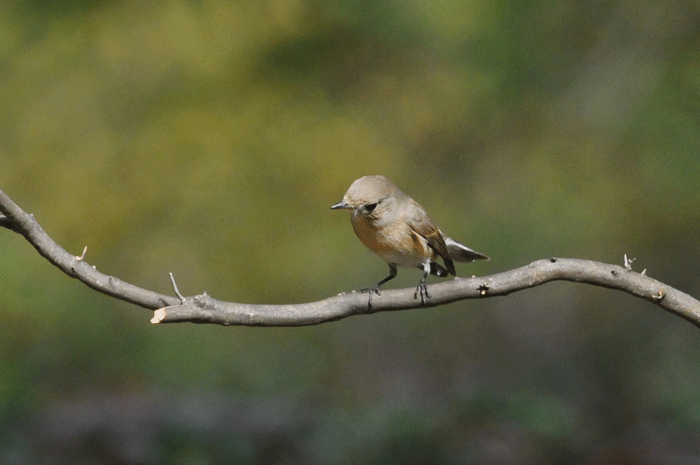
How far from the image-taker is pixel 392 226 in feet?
11.7

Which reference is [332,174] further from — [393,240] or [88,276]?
[88,276]

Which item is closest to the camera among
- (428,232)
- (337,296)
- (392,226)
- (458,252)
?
(337,296)

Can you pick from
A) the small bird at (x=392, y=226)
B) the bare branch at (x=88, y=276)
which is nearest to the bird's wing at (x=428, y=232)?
the small bird at (x=392, y=226)

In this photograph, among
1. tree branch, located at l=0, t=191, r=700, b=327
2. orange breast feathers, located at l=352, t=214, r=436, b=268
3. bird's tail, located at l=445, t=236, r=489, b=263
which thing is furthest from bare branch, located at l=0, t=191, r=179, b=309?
bird's tail, located at l=445, t=236, r=489, b=263

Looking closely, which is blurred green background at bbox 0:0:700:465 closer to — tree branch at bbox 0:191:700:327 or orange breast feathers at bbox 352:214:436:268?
orange breast feathers at bbox 352:214:436:268

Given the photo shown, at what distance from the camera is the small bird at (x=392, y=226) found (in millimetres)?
3301

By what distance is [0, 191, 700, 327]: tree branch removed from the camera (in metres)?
2.28

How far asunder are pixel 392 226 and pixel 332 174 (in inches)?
132

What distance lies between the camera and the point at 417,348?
730 centimetres

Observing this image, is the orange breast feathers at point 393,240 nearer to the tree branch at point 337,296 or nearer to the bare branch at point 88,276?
the tree branch at point 337,296

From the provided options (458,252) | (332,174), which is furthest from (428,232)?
(332,174)

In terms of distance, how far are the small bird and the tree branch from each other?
2.08 feet

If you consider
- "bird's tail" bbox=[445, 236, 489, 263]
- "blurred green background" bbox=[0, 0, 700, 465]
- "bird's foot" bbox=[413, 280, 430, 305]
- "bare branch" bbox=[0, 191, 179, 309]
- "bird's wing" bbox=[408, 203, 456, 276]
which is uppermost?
"blurred green background" bbox=[0, 0, 700, 465]

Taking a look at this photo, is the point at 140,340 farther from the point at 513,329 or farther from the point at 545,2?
the point at 545,2
